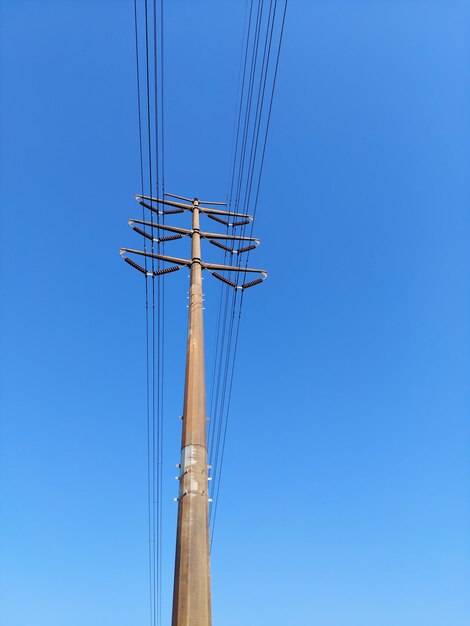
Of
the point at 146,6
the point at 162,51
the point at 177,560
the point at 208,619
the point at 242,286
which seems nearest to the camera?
the point at 208,619

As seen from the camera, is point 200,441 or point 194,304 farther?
point 194,304

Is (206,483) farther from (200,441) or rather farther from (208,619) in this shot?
(208,619)

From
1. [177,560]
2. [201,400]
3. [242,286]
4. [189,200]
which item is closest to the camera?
[177,560]

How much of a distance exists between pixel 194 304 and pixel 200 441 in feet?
8.91

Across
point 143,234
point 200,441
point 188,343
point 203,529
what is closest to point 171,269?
point 143,234

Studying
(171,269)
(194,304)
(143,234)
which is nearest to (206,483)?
(194,304)

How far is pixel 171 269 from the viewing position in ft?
33.1

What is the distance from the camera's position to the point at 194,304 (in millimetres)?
8234

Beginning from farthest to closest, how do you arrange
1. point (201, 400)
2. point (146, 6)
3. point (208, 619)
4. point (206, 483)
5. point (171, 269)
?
point (171, 269) < point (146, 6) < point (201, 400) < point (206, 483) < point (208, 619)

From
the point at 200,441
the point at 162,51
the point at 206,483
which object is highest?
the point at 162,51

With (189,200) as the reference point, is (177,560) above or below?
below

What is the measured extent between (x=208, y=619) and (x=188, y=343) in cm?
378

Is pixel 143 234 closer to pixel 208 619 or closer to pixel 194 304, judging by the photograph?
pixel 194 304

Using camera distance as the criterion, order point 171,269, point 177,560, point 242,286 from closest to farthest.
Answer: point 177,560
point 171,269
point 242,286
